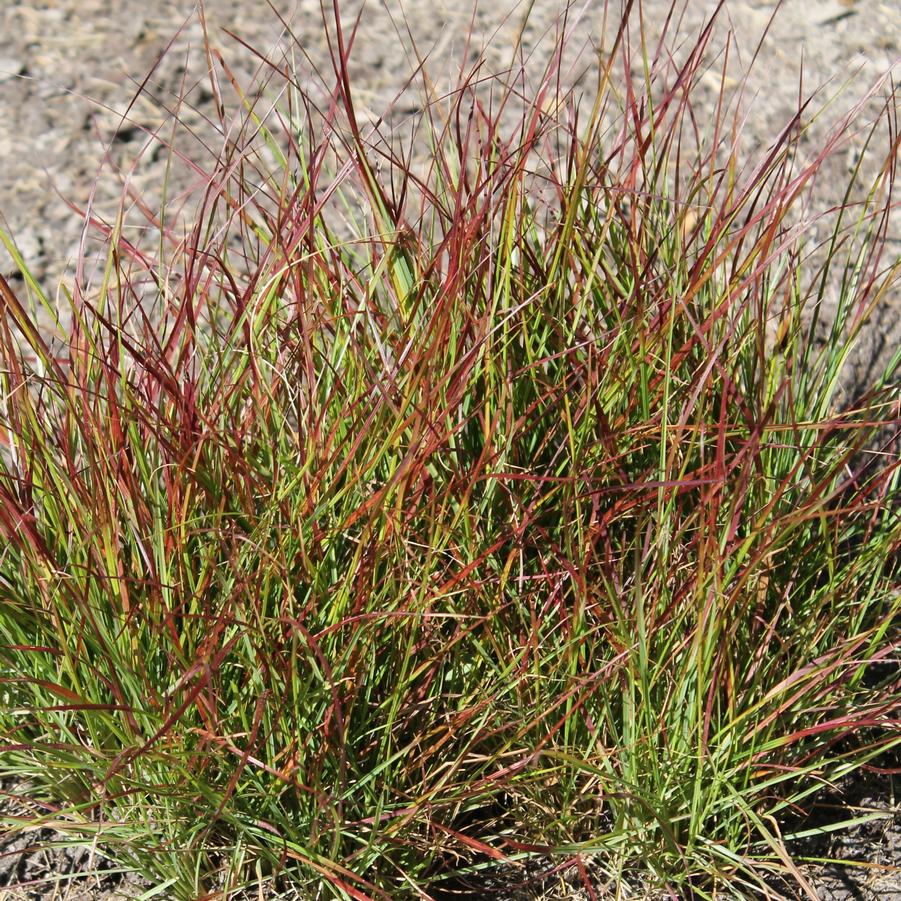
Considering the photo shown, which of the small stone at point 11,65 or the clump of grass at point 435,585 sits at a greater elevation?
the small stone at point 11,65

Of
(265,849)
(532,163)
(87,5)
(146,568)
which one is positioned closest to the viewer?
(265,849)

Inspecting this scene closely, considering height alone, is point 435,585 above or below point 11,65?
below

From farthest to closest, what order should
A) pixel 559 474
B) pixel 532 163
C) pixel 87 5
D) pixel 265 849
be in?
pixel 87 5, pixel 532 163, pixel 559 474, pixel 265 849

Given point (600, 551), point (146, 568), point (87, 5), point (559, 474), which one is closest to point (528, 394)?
point (559, 474)

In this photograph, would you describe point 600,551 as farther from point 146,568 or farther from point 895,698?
point 146,568

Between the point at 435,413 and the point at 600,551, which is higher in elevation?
the point at 435,413

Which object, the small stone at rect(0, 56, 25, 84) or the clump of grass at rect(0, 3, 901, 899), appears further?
the small stone at rect(0, 56, 25, 84)

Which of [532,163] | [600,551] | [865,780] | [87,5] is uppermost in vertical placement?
[87,5]

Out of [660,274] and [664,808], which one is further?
[660,274]
